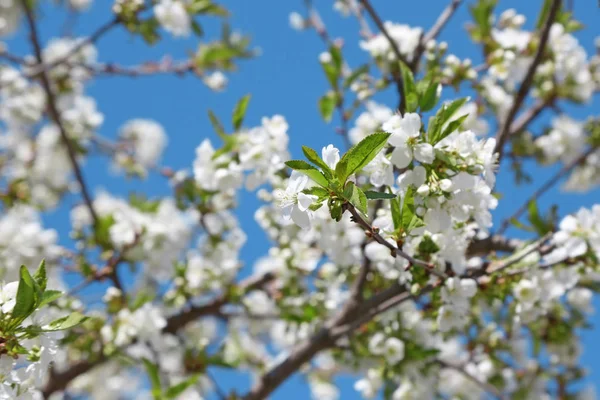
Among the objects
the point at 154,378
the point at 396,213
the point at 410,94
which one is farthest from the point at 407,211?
the point at 154,378

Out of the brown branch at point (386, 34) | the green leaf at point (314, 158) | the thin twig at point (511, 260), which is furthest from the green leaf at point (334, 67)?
the green leaf at point (314, 158)

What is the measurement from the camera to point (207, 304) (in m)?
3.79

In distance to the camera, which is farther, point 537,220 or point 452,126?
point 537,220

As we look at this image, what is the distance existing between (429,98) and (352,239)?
1.11 m

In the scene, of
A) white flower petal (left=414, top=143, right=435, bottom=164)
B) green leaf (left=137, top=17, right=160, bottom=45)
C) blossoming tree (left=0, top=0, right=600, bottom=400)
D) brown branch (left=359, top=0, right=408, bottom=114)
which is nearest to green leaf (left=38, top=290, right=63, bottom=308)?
blossoming tree (left=0, top=0, right=600, bottom=400)

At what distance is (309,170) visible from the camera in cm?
139

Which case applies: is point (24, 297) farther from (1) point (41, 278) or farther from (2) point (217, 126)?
(2) point (217, 126)

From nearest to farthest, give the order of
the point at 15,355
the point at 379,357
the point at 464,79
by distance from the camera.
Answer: the point at 15,355
the point at 464,79
the point at 379,357

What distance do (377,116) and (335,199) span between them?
5.86ft

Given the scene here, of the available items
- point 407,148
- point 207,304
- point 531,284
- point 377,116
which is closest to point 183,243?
point 207,304

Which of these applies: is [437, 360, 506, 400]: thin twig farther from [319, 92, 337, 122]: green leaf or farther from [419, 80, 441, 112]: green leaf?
[419, 80, 441, 112]: green leaf

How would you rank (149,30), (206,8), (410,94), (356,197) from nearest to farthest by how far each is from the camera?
(356,197), (410,94), (149,30), (206,8)

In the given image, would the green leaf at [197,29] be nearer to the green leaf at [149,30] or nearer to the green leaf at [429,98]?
the green leaf at [149,30]

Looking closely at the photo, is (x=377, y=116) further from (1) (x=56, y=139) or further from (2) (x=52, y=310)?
(1) (x=56, y=139)
